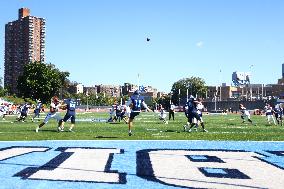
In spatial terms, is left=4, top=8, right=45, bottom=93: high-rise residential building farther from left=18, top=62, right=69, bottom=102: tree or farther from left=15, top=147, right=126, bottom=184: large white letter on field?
left=15, top=147, right=126, bottom=184: large white letter on field

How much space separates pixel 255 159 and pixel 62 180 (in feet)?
16.8

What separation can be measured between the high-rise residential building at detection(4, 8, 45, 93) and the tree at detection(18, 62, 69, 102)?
84.9 meters

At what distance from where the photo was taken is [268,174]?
8289 mm

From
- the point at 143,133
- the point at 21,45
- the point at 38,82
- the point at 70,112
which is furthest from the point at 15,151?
the point at 21,45

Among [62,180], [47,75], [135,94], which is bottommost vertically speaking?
[62,180]

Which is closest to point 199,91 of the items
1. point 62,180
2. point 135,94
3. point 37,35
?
point 37,35

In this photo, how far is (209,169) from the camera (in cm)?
871

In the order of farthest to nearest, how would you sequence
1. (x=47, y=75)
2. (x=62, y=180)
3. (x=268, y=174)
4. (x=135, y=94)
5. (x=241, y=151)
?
1. (x=47, y=75)
2. (x=135, y=94)
3. (x=241, y=151)
4. (x=268, y=174)
5. (x=62, y=180)

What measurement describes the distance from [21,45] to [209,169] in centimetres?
18323

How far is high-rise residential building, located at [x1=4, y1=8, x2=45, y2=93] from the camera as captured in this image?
18150 cm

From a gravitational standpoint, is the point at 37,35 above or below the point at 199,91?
above

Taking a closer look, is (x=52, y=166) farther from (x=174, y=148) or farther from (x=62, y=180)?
(x=174, y=148)

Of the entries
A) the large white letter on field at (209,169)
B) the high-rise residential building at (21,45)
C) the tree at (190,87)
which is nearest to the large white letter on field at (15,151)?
the large white letter on field at (209,169)

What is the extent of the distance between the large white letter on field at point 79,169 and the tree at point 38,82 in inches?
3311
